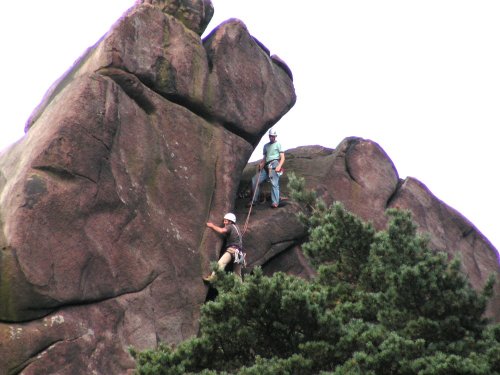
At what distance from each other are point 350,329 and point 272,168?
9675 mm

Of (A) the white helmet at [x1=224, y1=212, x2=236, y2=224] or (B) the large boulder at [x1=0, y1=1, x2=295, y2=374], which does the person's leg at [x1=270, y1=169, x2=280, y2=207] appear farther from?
(A) the white helmet at [x1=224, y1=212, x2=236, y2=224]

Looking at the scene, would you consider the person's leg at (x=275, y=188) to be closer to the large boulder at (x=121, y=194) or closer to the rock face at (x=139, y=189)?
the rock face at (x=139, y=189)

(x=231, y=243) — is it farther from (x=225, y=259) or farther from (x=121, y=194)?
(x=121, y=194)

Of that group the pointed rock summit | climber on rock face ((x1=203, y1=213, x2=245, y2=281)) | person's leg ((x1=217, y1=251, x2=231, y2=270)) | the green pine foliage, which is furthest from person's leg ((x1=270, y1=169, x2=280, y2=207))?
the green pine foliage

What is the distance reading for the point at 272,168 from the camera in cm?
2339

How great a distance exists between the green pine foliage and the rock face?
3685 mm

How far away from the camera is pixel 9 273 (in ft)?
55.7

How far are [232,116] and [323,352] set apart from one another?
10.5 meters

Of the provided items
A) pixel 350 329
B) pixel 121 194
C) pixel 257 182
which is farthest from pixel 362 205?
pixel 350 329

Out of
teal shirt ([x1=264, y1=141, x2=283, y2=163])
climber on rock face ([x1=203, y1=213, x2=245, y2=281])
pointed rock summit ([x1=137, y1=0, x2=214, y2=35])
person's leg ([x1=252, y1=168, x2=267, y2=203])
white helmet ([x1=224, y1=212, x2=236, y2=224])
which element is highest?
pointed rock summit ([x1=137, y1=0, x2=214, y2=35])

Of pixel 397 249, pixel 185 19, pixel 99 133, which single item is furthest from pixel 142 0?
pixel 397 249

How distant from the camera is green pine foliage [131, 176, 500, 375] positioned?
13391 mm

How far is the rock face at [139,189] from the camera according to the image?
57.0 feet

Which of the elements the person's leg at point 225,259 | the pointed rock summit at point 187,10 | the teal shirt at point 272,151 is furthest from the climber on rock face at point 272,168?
the pointed rock summit at point 187,10
